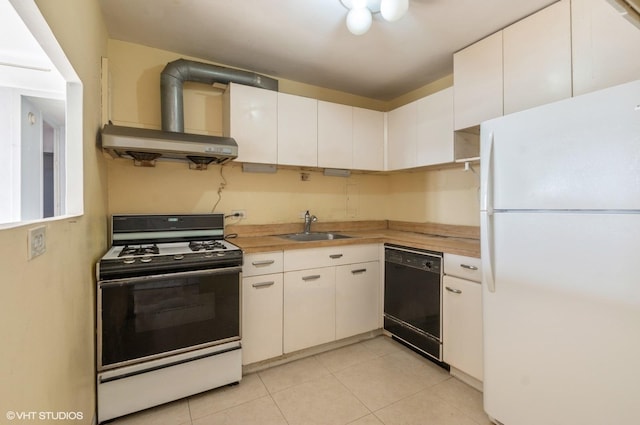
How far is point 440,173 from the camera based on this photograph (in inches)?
112

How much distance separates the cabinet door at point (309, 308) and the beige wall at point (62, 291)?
46.1 inches

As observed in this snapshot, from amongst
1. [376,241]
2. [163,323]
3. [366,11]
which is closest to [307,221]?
[376,241]

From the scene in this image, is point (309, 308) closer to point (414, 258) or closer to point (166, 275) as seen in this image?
point (414, 258)

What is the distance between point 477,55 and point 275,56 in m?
1.52

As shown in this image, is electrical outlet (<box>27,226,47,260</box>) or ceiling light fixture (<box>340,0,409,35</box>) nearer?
electrical outlet (<box>27,226,47,260</box>)

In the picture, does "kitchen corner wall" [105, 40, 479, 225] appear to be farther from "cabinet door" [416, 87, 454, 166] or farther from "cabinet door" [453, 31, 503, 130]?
"cabinet door" [453, 31, 503, 130]

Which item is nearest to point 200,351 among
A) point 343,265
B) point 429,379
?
point 343,265

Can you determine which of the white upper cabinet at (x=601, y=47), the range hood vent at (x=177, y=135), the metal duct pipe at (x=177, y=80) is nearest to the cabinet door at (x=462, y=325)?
the white upper cabinet at (x=601, y=47)

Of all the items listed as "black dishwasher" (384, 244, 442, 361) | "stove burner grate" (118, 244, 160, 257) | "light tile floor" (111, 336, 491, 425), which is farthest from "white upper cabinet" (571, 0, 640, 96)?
→ "stove burner grate" (118, 244, 160, 257)

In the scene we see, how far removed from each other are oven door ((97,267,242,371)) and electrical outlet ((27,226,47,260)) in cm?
79

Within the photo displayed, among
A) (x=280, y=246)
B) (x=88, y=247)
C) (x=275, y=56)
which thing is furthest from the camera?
(x=275, y=56)

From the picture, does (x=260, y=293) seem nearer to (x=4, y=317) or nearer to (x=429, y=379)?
(x=429, y=379)

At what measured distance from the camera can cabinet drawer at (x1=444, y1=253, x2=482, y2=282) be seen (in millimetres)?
1885

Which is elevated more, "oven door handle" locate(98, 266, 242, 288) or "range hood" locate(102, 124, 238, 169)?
"range hood" locate(102, 124, 238, 169)
